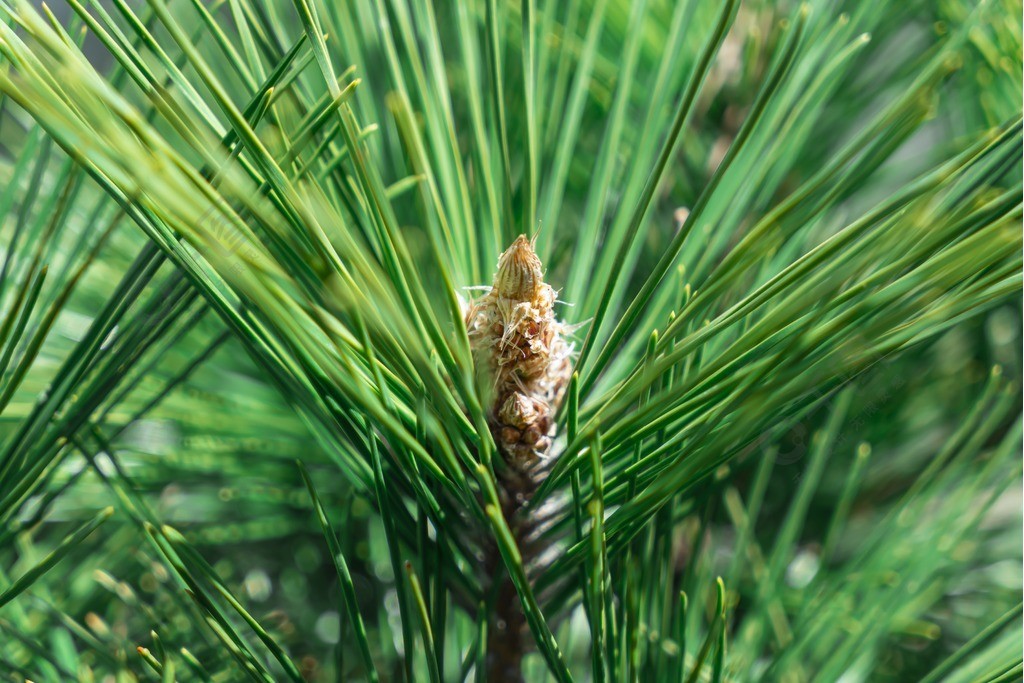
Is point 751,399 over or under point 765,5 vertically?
under

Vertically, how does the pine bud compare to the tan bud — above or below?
below

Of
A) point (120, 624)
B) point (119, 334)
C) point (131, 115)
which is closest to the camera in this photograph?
point (131, 115)

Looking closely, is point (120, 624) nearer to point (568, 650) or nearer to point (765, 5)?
point (568, 650)

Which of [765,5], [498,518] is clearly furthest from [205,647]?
[765,5]

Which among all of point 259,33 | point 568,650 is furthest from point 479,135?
point 568,650

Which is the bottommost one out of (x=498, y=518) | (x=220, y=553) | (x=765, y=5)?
(x=498, y=518)

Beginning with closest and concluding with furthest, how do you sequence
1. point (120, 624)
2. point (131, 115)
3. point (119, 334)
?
point (131, 115) → point (119, 334) → point (120, 624)

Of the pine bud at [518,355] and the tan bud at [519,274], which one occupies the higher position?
the tan bud at [519,274]

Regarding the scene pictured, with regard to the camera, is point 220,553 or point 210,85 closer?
point 210,85
